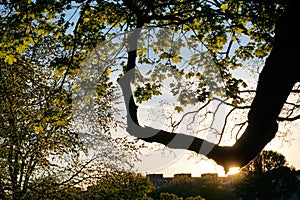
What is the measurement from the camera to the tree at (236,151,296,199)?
80.9 meters

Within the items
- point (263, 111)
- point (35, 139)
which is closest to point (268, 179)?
point (35, 139)

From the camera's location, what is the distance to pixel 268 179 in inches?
3172

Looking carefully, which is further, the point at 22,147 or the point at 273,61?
the point at 22,147

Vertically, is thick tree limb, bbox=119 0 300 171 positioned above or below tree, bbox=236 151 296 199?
below

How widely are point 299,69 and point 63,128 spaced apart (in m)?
19.6

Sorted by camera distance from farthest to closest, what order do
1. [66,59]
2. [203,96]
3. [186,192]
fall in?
[186,192], [203,96], [66,59]

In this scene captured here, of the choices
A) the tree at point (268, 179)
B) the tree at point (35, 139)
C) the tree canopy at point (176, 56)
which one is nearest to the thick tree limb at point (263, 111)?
the tree canopy at point (176, 56)

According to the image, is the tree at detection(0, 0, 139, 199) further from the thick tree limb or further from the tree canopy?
the thick tree limb

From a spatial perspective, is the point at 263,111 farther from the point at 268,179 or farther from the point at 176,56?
the point at 268,179

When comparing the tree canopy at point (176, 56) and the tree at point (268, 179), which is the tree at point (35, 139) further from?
the tree at point (268, 179)

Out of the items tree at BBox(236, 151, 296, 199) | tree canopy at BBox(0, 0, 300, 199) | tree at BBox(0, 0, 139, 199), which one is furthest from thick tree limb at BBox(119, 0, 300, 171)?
tree at BBox(236, 151, 296, 199)

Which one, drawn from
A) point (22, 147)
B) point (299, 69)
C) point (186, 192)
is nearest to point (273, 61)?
point (299, 69)

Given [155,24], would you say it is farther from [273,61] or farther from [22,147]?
[22,147]

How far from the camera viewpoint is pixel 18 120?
2350 centimetres
